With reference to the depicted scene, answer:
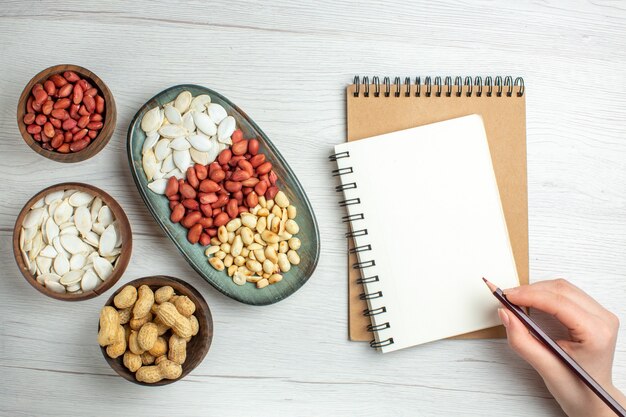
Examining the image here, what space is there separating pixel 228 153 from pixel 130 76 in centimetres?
22

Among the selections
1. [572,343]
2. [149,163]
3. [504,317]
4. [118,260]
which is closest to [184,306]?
[118,260]

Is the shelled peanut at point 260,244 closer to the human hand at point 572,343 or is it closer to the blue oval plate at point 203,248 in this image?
the blue oval plate at point 203,248

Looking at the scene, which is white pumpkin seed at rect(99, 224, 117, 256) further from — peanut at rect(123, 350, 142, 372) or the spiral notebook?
the spiral notebook

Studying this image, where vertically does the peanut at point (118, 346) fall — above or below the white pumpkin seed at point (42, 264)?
below

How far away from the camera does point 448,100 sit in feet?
3.01

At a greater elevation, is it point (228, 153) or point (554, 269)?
point (228, 153)

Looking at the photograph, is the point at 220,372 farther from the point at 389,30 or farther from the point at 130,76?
the point at 389,30

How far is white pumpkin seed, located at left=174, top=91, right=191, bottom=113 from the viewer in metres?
0.88

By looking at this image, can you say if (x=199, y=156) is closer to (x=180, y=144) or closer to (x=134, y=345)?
(x=180, y=144)

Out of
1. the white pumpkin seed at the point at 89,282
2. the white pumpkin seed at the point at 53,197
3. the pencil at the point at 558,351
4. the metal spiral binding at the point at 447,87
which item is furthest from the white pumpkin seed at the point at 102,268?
the pencil at the point at 558,351

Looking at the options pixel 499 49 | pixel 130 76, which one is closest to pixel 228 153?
pixel 130 76

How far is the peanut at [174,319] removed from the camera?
0.79 metres

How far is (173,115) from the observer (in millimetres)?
871

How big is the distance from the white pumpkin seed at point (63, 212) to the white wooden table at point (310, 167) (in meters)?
0.08
